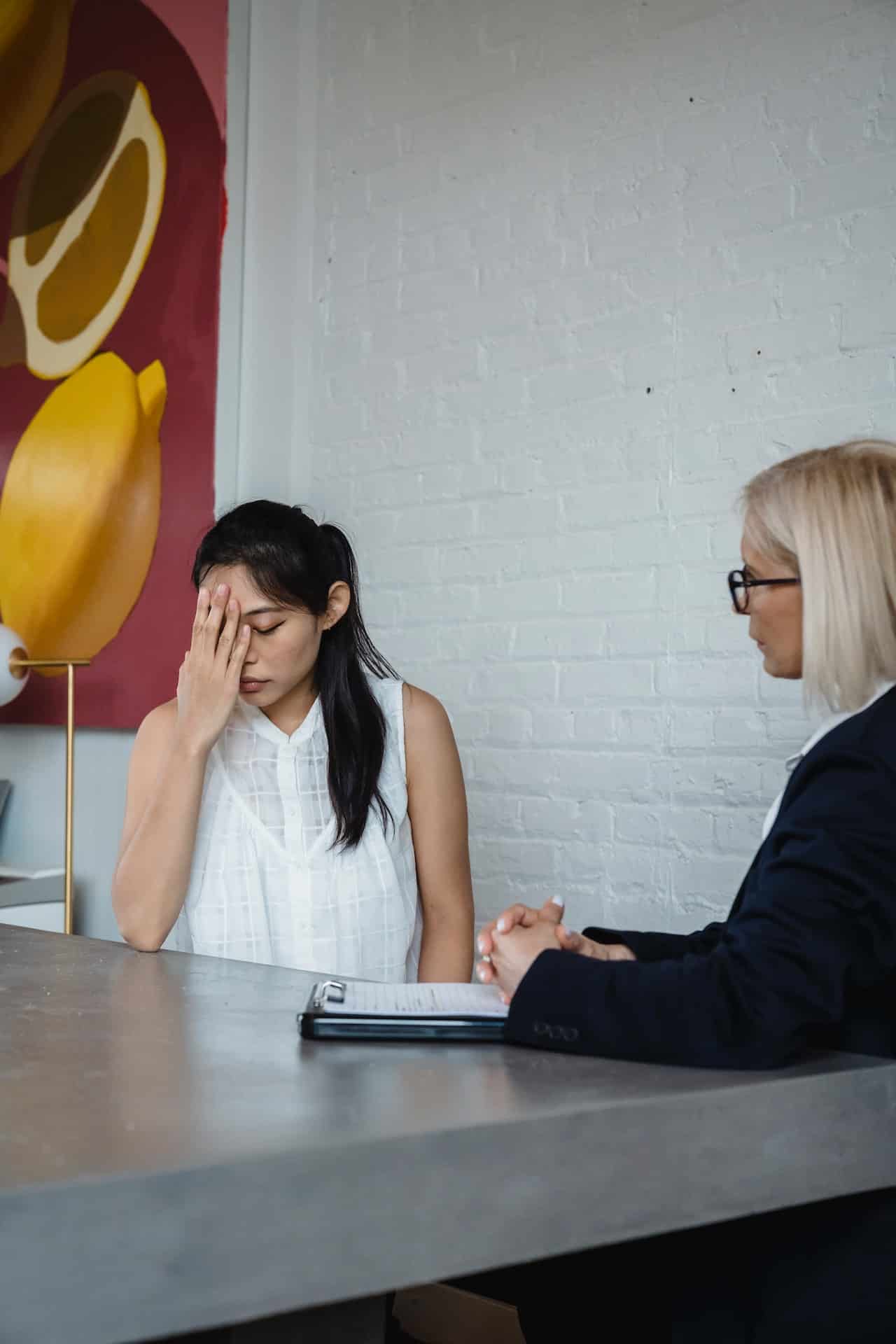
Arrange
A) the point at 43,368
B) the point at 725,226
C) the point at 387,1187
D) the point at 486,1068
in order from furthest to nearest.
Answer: the point at 43,368 < the point at 725,226 < the point at 486,1068 < the point at 387,1187

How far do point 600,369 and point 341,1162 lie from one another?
6.53 ft

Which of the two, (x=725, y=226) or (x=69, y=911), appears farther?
(x=69, y=911)

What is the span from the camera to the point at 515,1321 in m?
1.98

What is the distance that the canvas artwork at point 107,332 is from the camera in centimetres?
325

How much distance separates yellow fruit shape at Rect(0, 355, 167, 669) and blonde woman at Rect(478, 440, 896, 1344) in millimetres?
2396

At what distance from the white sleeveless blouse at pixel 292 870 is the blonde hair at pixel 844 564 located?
87 cm

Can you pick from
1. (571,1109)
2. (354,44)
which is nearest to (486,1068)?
(571,1109)

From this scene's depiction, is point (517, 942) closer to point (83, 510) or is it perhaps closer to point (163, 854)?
point (163, 854)

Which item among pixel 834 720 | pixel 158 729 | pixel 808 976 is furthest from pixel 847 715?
pixel 158 729

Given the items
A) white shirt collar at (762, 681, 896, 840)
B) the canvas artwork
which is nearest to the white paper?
white shirt collar at (762, 681, 896, 840)

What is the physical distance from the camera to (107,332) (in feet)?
11.4

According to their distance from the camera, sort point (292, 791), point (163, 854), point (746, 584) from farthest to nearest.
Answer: point (292, 791) → point (163, 854) → point (746, 584)

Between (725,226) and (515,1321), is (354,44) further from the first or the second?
(515,1321)

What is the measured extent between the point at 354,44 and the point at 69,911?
79.1 inches
